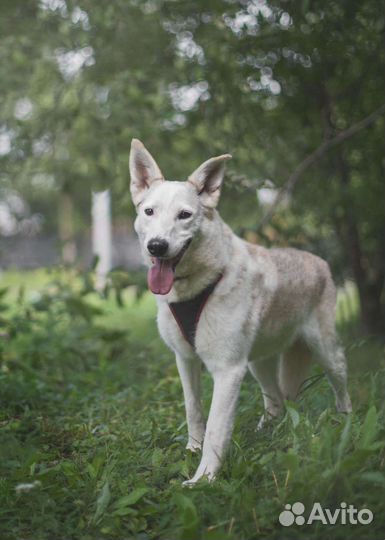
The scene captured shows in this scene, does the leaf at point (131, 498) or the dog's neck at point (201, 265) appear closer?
→ the leaf at point (131, 498)

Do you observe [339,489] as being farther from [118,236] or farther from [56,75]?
[118,236]

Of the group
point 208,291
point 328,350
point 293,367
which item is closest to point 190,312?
point 208,291

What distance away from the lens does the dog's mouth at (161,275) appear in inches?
148

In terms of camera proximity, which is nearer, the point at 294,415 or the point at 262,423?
the point at 294,415

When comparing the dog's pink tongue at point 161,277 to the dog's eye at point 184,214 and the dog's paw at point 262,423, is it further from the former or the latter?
the dog's paw at point 262,423

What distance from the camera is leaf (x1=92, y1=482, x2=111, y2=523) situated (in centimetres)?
326

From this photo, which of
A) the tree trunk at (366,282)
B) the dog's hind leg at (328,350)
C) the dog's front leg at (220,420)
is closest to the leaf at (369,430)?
the dog's front leg at (220,420)

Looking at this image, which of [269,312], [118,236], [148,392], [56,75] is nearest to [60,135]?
[56,75]

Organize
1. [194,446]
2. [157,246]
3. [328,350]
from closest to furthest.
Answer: [157,246] → [194,446] → [328,350]

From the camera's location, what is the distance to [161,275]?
379 cm

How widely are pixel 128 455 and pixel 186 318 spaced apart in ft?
2.91

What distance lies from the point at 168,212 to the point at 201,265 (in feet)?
1.37

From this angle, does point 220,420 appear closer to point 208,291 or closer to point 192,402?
point 192,402

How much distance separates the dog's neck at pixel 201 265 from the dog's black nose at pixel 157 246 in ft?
1.06
